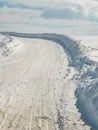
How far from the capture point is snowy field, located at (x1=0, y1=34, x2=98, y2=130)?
2492cm

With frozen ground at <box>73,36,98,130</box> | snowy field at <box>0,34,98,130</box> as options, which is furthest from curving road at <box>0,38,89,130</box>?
frozen ground at <box>73,36,98,130</box>

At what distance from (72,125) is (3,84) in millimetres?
12939

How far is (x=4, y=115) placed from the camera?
26172 mm

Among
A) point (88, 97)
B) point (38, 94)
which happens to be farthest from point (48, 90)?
point (88, 97)

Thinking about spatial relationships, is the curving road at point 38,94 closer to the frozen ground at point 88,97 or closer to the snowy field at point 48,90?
the snowy field at point 48,90

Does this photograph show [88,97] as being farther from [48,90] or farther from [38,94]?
[48,90]

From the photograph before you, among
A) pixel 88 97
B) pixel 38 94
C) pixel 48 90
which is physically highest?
pixel 88 97

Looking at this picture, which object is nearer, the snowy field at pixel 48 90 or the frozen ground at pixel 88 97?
the frozen ground at pixel 88 97

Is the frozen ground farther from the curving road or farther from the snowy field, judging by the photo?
the curving road

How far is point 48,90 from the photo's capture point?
1323 inches

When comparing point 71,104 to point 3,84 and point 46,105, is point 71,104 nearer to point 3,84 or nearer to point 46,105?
point 46,105

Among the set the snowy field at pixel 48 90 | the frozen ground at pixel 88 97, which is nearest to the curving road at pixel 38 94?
the snowy field at pixel 48 90

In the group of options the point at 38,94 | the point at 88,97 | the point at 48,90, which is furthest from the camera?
the point at 48,90

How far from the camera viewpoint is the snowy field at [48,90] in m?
24.9
